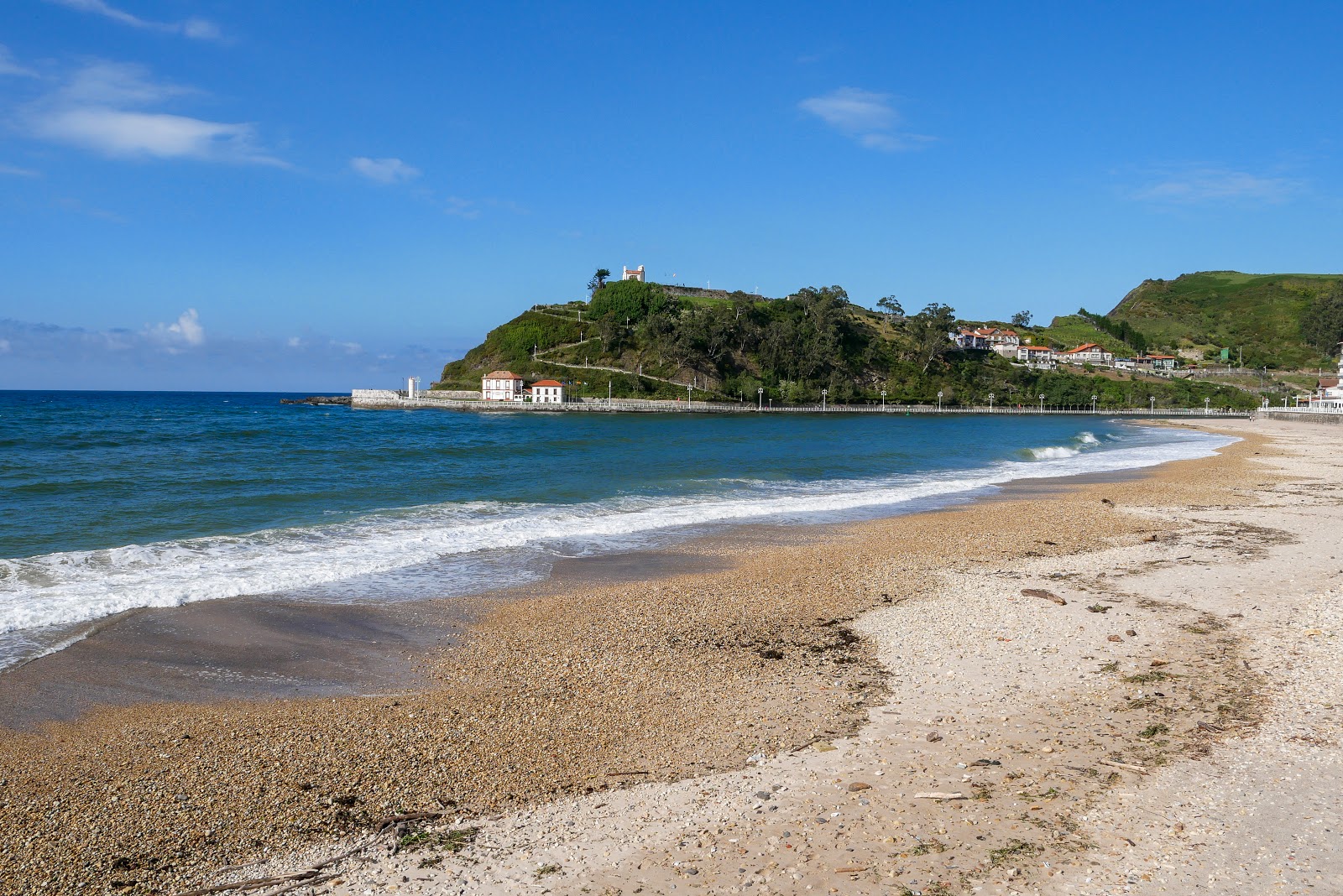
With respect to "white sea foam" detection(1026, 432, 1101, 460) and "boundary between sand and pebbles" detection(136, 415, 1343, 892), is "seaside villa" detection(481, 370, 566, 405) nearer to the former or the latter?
"white sea foam" detection(1026, 432, 1101, 460)

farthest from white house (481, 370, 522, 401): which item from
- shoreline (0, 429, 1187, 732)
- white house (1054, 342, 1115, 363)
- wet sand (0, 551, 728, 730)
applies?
white house (1054, 342, 1115, 363)

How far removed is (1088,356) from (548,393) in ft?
373

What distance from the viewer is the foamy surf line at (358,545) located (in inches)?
449

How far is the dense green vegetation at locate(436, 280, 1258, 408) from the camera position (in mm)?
116938

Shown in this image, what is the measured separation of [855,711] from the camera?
7160mm

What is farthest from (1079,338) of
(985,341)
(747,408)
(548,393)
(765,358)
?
(548,393)

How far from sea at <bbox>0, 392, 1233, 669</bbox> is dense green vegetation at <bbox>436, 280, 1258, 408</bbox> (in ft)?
218

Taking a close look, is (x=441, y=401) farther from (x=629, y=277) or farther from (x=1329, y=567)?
(x=1329, y=567)

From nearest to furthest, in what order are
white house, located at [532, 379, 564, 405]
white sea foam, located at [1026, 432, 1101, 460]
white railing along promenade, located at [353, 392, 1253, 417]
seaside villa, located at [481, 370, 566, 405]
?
white sea foam, located at [1026, 432, 1101, 460], white house, located at [532, 379, 564, 405], seaside villa, located at [481, 370, 566, 405], white railing along promenade, located at [353, 392, 1253, 417]

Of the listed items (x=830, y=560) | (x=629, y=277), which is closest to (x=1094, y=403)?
(x=629, y=277)

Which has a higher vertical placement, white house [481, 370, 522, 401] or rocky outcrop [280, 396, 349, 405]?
white house [481, 370, 522, 401]

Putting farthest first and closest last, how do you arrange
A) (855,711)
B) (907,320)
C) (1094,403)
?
(907,320) → (1094,403) → (855,711)

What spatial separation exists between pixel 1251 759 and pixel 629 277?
148m

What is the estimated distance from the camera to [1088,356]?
518ft
